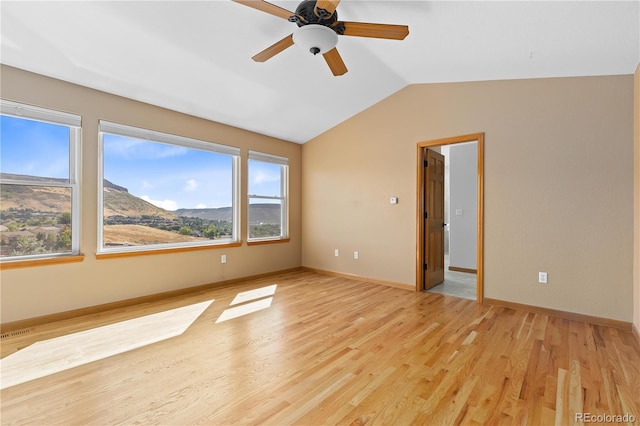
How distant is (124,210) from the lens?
3.67 metres

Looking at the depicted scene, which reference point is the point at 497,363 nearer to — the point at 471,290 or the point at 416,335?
the point at 416,335

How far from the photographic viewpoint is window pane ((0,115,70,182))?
2879 millimetres

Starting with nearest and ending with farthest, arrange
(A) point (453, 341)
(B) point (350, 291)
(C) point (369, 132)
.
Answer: (A) point (453, 341), (B) point (350, 291), (C) point (369, 132)

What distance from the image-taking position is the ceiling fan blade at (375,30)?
2.11 metres

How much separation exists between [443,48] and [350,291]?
10.3ft

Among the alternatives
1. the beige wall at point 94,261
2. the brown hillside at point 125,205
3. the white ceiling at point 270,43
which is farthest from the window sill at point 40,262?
the white ceiling at point 270,43

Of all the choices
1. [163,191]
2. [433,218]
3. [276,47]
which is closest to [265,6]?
[276,47]

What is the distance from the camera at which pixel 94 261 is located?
3.32 meters

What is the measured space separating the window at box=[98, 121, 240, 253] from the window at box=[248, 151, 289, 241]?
1.11 feet

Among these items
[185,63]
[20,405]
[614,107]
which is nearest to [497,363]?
[614,107]

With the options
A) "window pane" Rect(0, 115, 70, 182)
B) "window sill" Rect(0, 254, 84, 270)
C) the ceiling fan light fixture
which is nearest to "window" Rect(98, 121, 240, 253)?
"window sill" Rect(0, 254, 84, 270)

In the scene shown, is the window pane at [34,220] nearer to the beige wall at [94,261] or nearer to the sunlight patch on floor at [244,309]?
the beige wall at [94,261]

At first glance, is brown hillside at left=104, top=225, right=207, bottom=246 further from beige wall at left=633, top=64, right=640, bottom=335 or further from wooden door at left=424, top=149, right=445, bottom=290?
beige wall at left=633, top=64, right=640, bottom=335

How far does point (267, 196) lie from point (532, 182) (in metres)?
Result: 3.84
